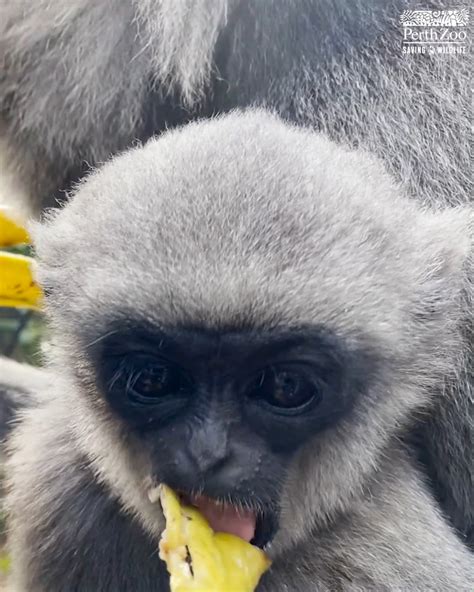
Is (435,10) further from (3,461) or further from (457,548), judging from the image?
(3,461)

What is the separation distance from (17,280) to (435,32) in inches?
32.8

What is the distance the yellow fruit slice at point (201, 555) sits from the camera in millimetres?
1234

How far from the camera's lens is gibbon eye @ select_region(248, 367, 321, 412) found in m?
1.26

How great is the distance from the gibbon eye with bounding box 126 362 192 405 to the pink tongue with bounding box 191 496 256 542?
146mm

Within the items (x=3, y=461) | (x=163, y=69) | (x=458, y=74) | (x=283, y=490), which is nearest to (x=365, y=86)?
Answer: (x=458, y=74)

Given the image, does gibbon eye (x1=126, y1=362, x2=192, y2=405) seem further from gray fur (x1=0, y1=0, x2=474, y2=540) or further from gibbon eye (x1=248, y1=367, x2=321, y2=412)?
gray fur (x1=0, y1=0, x2=474, y2=540)

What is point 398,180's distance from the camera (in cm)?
158

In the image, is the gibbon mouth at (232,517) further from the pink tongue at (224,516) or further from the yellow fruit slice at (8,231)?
the yellow fruit slice at (8,231)

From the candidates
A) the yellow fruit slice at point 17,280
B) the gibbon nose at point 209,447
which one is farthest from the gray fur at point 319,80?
the gibbon nose at point 209,447

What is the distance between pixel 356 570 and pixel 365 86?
0.75m

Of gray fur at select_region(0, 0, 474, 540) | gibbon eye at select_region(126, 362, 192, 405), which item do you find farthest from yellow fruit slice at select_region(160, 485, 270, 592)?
gray fur at select_region(0, 0, 474, 540)

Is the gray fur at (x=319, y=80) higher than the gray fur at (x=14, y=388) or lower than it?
higher

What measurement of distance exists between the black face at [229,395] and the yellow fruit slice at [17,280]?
0.52 metres

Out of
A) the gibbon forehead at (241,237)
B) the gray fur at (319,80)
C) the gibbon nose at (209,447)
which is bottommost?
the gibbon nose at (209,447)
